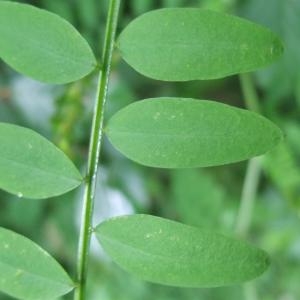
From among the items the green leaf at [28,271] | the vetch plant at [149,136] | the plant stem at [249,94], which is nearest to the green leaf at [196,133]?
the vetch plant at [149,136]

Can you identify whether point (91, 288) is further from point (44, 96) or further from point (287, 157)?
point (287, 157)

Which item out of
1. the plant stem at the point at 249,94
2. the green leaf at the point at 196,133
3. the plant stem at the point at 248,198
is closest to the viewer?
the green leaf at the point at 196,133

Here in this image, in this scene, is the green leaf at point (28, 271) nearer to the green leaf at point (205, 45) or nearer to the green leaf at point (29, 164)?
the green leaf at point (29, 164)

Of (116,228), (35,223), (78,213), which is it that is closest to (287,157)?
(78,213)

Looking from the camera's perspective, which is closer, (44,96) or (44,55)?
(44,55)

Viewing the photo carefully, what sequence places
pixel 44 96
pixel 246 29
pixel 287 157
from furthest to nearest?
pixel 44 96 < pixel 287 157 < pixel 246 29

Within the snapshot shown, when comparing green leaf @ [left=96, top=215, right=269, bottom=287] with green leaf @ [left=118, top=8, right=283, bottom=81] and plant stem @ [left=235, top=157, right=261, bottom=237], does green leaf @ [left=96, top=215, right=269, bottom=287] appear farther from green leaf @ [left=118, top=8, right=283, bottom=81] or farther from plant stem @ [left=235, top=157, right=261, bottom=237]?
plant stem @ [left=235, top=157, right=261, bottom=237]
